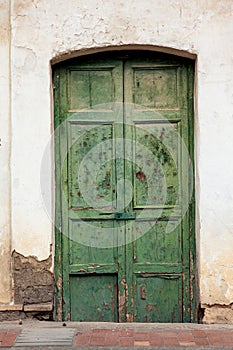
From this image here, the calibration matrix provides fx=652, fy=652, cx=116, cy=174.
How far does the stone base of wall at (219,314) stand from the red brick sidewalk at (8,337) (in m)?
A: 1.75

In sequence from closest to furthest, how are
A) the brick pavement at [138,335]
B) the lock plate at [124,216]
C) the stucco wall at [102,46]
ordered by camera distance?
1. the brick pavement at [138,335]
2. the stucco wall at [102,46]
3. the lock plate at [124,216]

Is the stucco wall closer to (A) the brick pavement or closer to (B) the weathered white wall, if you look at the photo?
(B) the weathered white wall

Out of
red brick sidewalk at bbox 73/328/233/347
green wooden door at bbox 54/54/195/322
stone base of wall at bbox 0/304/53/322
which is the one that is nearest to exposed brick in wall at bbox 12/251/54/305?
stone base of wall at bbox 0/304/53/322

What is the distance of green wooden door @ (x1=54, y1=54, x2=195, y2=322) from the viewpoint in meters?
6.28

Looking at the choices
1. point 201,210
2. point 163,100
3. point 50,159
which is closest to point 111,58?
point 163,100

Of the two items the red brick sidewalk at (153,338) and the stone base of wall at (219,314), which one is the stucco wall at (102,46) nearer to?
the stone base of wall at (219,314)

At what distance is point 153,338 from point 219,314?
804 mm

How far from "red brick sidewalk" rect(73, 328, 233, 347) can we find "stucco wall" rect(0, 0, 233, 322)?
438mm

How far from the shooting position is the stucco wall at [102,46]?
604 centimetres

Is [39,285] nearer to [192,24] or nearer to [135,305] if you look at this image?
[135,305]

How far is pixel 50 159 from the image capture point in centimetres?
611

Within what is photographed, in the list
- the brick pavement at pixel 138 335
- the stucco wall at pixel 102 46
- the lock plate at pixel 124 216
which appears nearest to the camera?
the brick pavement at pixel 138 335

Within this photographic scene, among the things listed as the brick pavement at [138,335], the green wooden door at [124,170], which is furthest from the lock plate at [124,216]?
the brick pavement at [138,335]

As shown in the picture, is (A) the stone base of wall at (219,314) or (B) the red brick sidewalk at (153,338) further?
(A) the stone base of wall at (219,314)
